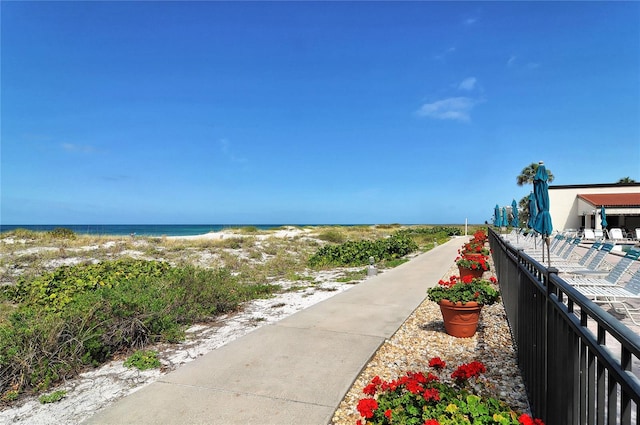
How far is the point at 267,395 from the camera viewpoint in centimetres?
346

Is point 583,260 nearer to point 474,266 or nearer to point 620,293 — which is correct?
point 474,266

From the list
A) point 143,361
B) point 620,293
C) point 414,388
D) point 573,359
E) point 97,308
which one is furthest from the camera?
point 620,293

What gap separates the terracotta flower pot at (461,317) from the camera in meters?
5.05

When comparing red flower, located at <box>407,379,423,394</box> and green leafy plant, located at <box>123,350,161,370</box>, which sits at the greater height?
red flower, located at <box>407,379,423,394</box>

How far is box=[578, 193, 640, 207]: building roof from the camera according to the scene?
27.8 meters

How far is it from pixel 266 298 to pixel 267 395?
4825mm

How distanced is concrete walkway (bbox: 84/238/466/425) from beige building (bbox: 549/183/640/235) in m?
29.5

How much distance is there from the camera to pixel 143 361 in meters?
4.44

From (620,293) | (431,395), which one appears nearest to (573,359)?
(431,395)

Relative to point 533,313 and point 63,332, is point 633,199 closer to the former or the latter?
point 533,313

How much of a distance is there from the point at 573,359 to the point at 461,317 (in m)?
3.35

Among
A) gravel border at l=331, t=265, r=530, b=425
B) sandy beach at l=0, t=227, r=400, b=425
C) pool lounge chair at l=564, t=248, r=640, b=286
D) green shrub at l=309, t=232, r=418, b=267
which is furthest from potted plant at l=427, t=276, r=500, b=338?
green shrub at l=309, t=232, r=418, b=267

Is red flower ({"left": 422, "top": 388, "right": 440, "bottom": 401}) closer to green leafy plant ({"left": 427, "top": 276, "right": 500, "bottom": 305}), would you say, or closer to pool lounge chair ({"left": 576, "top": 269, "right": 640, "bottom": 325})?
green leafy plant ({"left": 427, "top": 276, "right": 500, "bottom": 305})

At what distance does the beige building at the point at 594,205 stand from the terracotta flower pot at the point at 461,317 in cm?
2835
